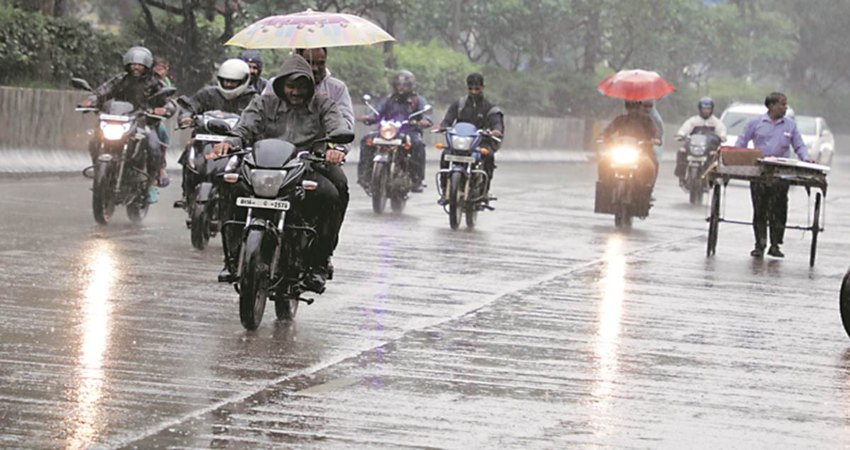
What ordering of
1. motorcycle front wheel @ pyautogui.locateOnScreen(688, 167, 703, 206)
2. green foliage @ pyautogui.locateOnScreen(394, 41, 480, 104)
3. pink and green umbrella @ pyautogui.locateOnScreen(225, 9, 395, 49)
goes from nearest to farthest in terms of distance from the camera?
pink and green umbrella @ pyautogui.locateOnScreen(225, 9, 395, 49), motorcycle front wheel @ pyautogui.locateOnScreen(688, 167, 703, 206), green foliage @ pyautogui.locateOnScreen(394, 41, 480, 104)

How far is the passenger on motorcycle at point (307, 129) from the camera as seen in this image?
36.7ft

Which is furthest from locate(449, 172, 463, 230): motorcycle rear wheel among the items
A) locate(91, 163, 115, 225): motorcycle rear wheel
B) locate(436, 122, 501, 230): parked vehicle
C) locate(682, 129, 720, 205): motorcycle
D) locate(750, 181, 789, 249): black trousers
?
locate(682, 129, 720, 205): motorcycle

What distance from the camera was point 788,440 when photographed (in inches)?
309

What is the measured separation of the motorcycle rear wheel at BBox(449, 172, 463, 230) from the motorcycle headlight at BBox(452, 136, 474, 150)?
22.5 inches

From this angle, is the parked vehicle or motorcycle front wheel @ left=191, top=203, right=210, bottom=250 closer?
motorcycle front wheel @ left=191, top=203, right=210, bottom=250

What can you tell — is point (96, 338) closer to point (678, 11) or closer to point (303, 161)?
point (303, 161)

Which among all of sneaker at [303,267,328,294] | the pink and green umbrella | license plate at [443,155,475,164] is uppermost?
the pink and green umbrella

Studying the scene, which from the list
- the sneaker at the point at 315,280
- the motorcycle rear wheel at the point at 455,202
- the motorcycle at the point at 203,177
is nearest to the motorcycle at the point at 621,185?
the motorcycle rear wheel at the point at 455,202

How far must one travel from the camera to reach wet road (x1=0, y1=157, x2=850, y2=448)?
780 cm

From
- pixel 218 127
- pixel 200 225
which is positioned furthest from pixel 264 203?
pixel 200 225

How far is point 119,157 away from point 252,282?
25.4 ft

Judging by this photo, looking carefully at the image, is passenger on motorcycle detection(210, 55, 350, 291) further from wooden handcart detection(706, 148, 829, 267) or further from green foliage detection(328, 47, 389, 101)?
green foliage detection(328, 47, 389, 101)

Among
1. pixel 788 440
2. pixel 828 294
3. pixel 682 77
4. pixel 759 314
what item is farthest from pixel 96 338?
pixel 682 77

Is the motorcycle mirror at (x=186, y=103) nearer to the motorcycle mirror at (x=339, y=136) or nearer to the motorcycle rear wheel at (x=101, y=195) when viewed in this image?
the motorcycle rear wheel at (x=101, y=195)
